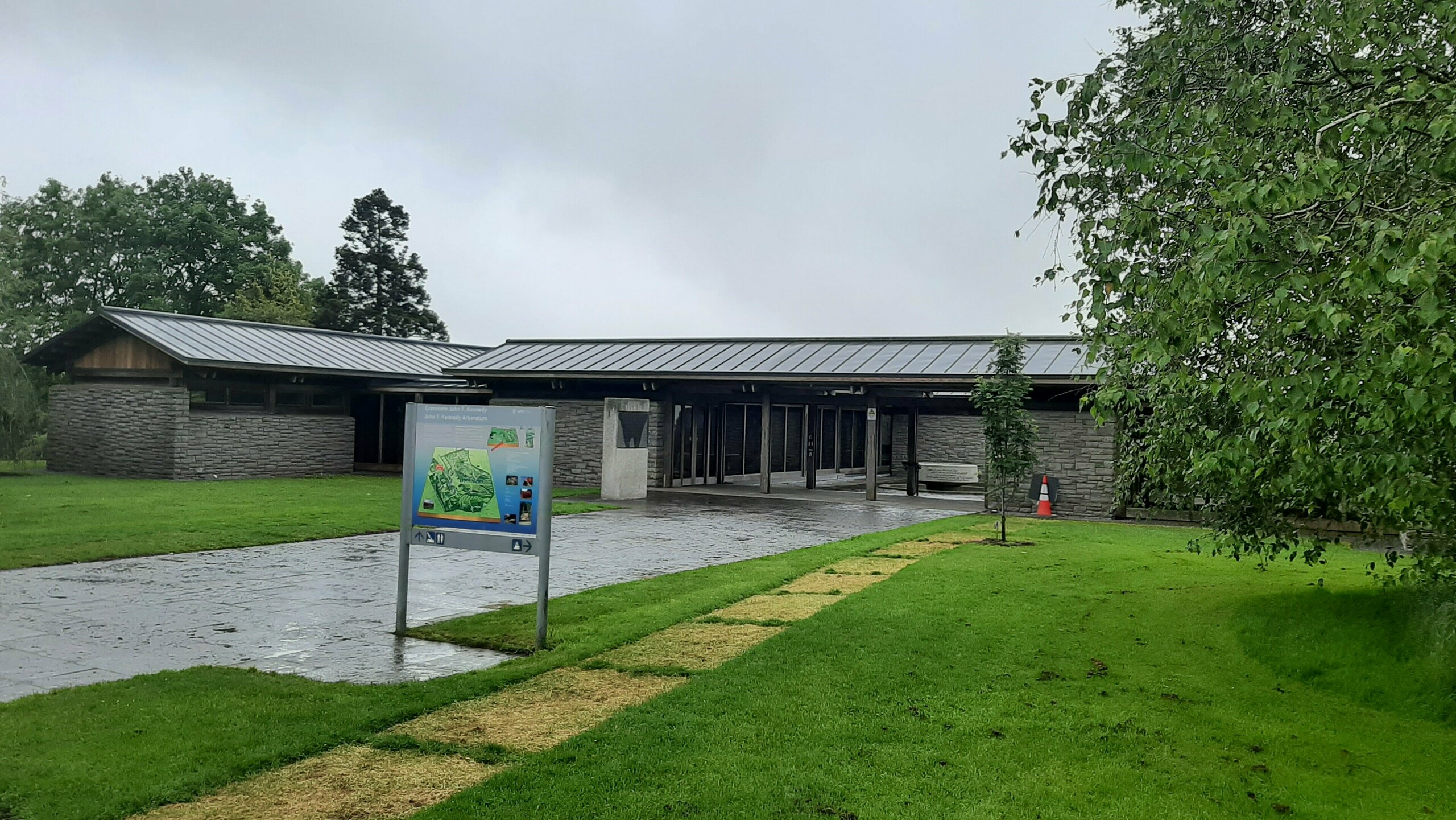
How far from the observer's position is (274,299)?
1836 inches

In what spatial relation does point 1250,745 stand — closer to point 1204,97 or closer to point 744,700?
point 744,700

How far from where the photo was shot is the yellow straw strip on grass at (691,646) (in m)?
6.82

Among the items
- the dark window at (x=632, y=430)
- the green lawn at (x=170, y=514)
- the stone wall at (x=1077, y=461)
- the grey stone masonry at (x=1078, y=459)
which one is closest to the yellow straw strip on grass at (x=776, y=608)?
the green lawn at (x=170, y=514)

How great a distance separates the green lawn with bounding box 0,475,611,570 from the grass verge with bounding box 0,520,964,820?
242 inches

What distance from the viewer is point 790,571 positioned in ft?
36.6

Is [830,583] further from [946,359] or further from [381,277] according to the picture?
[381,277]

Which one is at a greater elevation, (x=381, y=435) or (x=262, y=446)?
(x=381, y=435)

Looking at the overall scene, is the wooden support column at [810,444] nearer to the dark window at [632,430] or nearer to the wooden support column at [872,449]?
the wooden support column at [872,449]

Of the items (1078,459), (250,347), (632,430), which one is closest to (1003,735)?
(1078,459)

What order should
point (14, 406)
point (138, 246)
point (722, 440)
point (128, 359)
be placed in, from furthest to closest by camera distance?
point (138, 246)
point (722, 440)
point (128, 359)
point (14, 406)

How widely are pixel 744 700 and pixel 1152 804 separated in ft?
7.48

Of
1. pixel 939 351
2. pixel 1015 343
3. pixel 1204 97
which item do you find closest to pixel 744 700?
pixel 1204 97

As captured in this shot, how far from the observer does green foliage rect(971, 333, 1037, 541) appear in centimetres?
1478

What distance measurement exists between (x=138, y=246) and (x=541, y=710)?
1894 inches
